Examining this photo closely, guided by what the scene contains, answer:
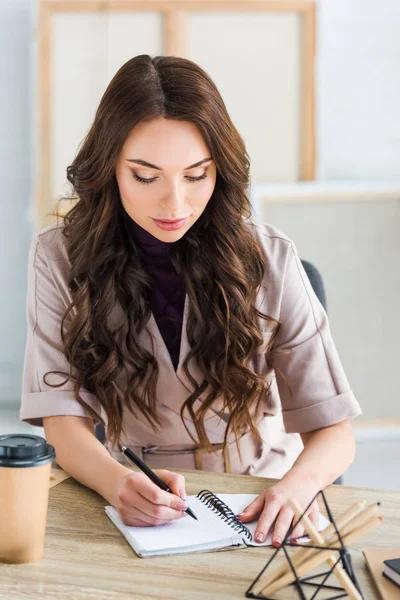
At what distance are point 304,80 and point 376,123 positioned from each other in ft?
1.48

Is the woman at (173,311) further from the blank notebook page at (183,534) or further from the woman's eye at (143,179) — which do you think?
the blank notebook page at (183,534)

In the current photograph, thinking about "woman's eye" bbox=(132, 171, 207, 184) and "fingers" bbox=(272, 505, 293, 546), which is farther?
"woman's eye" bbox=(132, 171, 207, 184)

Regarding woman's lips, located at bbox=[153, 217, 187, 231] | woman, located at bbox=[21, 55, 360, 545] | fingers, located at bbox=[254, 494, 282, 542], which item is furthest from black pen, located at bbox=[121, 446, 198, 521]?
woman's lips, located at bbox=[153, 217, 187, 231]

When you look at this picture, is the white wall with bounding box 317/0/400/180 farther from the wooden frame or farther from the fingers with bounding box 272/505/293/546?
the fingers with bounding box 272/505/293/546

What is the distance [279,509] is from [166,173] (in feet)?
1.97

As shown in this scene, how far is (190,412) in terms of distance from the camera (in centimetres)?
172

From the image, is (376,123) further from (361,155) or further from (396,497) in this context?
(396,497)

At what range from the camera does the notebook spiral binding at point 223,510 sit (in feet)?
4.16

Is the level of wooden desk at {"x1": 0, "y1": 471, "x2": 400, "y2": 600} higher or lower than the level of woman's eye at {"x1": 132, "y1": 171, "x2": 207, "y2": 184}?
lower

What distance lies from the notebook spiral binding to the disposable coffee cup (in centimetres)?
29

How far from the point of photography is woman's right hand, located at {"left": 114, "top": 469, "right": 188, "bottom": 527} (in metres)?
1.27

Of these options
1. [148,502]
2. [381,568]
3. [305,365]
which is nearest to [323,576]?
[381,568]

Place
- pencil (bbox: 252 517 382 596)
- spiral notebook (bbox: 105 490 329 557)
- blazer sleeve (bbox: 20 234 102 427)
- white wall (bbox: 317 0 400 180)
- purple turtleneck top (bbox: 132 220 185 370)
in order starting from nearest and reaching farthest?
pencil (bbox: 252 517 382 596)
spiral notebook (bbox: 105 490 329 557)
blazer sleeve (bbox: 20 234 102 427)
purple turtleneck top (bbox: 132 220 185 370)
white wall (bbox: 317 0 400 180)

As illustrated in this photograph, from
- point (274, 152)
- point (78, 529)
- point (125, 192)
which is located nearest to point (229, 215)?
point (125, 192)
